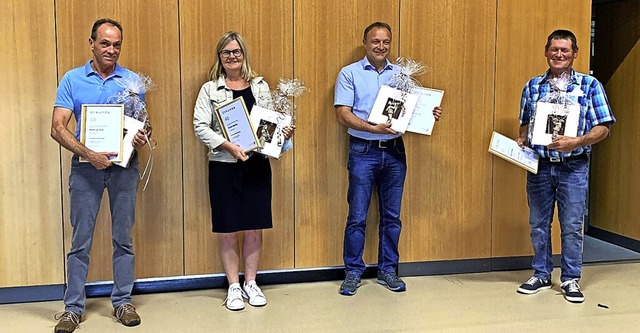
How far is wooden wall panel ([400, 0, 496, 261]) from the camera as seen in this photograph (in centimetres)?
443

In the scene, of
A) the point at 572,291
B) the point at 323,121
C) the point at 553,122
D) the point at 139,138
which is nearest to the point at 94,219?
the point at 139,138

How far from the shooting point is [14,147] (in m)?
3.84

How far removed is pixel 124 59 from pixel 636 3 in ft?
14.1

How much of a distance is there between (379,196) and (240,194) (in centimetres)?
103

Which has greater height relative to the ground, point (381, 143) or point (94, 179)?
point (381, 143)

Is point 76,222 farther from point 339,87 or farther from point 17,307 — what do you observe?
point 339,87

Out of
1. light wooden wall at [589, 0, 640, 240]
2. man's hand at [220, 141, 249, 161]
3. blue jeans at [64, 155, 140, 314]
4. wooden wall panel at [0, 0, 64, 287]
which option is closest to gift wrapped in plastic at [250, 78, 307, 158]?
man's hand at [220, 141, 249, 161]

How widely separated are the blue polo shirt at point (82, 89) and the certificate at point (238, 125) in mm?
611

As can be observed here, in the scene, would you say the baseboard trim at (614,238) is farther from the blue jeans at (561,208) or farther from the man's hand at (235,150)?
the man's hand at (235,150)

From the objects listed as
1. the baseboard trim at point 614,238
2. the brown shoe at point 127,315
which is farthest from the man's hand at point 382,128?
the baseboard trim at point 614,238

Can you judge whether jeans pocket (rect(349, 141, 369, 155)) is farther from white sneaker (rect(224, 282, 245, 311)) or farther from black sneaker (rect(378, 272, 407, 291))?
white sneaker (rect(224, 282, 245, 311))

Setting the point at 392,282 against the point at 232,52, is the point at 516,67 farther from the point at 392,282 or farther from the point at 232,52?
the point at 232,52

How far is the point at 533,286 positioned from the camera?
4.18 m

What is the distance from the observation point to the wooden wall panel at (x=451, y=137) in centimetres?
443
